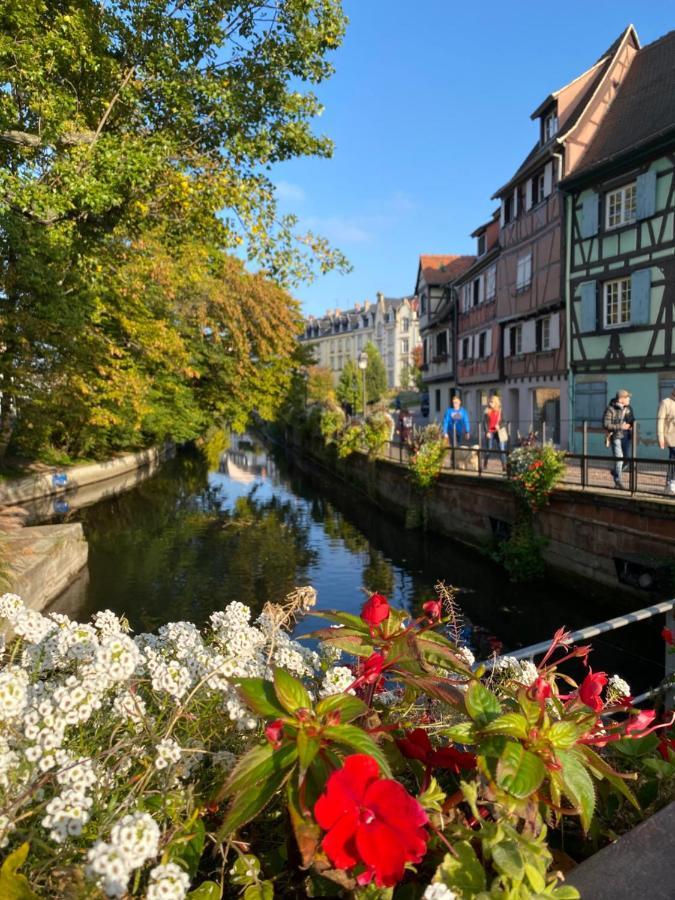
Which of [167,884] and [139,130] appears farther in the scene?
[139,130]

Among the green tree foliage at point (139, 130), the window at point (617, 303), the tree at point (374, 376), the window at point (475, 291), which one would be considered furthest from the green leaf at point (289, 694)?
the tree at point (374, 376)

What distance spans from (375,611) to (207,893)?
0.68 meters

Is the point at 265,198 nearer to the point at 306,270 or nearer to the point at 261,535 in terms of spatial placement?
the point at 306,270

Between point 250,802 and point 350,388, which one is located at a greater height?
point 350,388

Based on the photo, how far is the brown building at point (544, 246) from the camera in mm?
20734

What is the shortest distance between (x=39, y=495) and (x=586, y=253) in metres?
19.9

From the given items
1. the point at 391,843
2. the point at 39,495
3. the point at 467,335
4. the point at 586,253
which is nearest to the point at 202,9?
the point at 391,843

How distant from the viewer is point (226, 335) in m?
35.5

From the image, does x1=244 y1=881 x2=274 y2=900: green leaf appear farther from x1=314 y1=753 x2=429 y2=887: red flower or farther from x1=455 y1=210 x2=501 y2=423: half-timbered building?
x1=455 y1=210 x2=501 y2=423: half-timbered building

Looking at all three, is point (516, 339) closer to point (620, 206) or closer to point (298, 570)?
point (620, 206)

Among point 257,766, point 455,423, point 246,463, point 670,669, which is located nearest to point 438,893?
point 257,766

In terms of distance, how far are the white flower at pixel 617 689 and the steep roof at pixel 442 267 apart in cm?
3770

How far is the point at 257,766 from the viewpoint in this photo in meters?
1.13

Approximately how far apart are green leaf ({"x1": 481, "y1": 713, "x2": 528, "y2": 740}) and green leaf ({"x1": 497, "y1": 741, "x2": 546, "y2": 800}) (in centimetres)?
2
